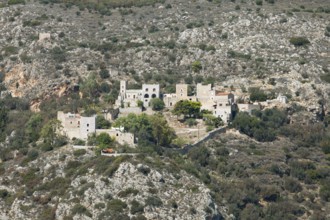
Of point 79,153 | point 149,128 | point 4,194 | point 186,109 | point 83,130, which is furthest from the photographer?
point 186,109

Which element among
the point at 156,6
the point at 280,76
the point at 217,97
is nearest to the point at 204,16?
the point at 156,6

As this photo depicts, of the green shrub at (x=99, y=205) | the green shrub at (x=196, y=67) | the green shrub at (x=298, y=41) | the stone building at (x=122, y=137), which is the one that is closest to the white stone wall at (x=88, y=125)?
the stone building at (x=122, y=137)

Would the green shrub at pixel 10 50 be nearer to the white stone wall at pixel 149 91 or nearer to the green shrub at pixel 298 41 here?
the white stone wall at pixel 149 91

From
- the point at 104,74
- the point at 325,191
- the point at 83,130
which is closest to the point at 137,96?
the point at 104,74

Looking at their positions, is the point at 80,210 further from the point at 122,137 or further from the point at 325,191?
the point at 325,191

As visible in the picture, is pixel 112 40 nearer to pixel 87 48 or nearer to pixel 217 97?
pixel 87 48

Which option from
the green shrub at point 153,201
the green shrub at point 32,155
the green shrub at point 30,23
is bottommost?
the green shrub at point 153,201
